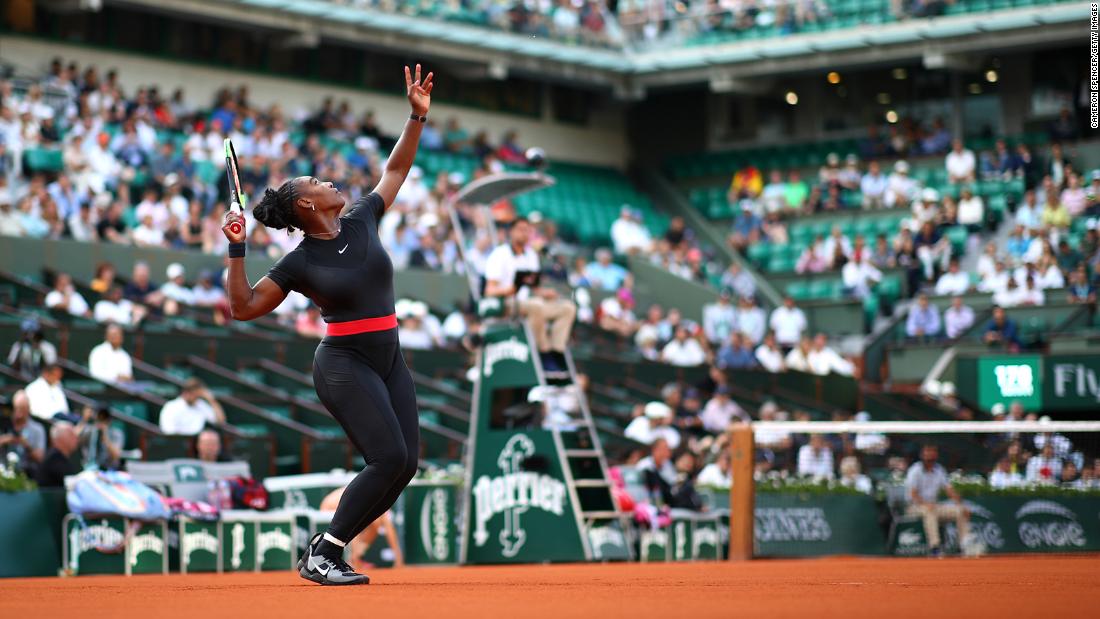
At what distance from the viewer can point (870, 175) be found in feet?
110

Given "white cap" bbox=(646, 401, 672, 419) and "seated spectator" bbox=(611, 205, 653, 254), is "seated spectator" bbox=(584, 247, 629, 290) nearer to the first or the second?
"seated spectator" bbox=(611, 205, 653, 254)

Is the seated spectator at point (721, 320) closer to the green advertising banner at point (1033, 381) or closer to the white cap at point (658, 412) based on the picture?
the green advertising banner at point (1033, 381)

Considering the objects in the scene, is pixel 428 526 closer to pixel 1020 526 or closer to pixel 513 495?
pixel 513 495

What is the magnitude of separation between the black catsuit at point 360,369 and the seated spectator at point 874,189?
992 inches

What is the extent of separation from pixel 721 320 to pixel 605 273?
89.5 inches

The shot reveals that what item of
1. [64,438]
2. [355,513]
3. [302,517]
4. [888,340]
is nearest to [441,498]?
[302,517]

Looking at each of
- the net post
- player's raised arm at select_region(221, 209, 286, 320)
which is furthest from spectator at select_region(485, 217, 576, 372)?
player's raised arm at select_region(221, 209, 286, 320)


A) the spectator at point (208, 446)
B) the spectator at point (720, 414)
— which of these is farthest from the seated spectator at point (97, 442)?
the spectator at point (720, 414)

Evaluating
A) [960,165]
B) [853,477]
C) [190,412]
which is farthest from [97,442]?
[960,165]

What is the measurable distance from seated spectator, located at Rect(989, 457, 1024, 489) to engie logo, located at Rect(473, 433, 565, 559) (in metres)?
5.36

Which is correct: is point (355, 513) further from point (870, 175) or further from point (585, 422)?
point (870, 175)

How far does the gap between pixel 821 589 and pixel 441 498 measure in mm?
9650

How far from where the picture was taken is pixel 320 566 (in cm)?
885

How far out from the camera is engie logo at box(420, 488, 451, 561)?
57.0 feet
